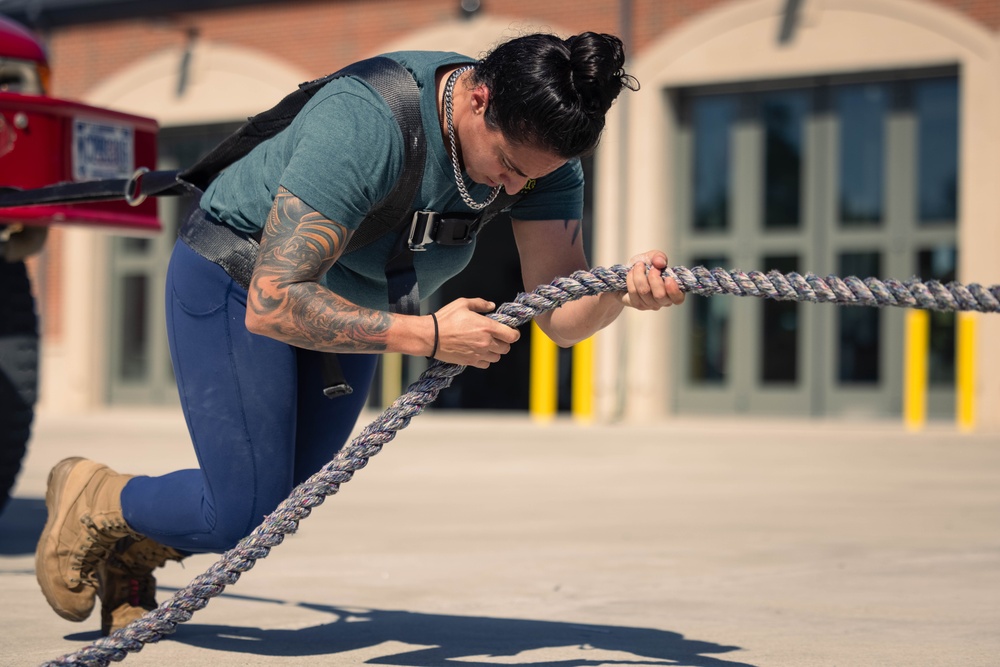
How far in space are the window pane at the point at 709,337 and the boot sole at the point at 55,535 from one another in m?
14.3

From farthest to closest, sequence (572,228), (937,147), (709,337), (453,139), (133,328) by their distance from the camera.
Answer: (133,328) → (709,337) → (937,147) → (572,228) → (453,139)

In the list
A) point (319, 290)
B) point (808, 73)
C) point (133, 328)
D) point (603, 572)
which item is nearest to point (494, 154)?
point (319, 290)

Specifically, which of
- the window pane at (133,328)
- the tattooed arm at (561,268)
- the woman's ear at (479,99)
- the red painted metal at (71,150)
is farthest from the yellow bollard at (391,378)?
the woman's ear at (479,99)

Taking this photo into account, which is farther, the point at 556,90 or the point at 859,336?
the point at 859,336

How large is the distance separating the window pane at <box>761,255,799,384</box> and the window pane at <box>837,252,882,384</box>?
55 centimetres

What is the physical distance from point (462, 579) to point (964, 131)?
12270 mm

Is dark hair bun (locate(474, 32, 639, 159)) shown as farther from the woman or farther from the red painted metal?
the red painted metal

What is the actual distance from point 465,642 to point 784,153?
1419 cm

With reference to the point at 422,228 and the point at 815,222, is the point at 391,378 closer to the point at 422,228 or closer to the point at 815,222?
the point at 815,222

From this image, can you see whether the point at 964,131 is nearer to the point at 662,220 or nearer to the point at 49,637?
the point at 662,220

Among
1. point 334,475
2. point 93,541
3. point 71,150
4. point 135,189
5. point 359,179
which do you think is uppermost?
point 71,150

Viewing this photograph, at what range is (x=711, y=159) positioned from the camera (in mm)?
17719

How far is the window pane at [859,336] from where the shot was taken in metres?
16.8

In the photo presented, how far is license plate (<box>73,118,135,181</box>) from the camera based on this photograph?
18.2 ft
